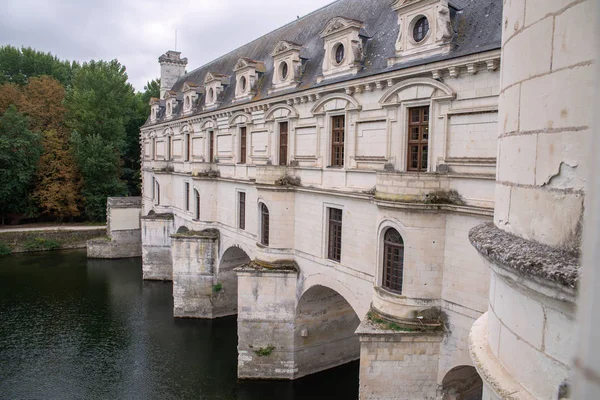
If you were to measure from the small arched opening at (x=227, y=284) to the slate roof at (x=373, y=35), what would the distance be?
708 centimetres

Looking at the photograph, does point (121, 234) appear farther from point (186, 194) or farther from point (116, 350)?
point (116, 350)

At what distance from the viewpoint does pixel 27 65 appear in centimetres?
5278

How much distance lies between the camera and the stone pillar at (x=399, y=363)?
10.2 metres

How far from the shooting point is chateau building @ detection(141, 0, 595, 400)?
2.77m

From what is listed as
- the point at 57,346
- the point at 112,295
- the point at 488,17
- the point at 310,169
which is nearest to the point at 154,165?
the point at 112,295

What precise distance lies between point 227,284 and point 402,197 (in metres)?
13.9

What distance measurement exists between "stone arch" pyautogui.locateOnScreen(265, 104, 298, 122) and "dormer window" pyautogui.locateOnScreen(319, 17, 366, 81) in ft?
5.05

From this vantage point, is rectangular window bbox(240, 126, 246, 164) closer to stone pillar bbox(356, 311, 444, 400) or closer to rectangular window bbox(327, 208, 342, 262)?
rectangular window bbox(327, 208, 342, 262)

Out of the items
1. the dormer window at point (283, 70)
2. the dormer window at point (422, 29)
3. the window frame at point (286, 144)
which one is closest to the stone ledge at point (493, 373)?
the dormer window at point (422, 29)

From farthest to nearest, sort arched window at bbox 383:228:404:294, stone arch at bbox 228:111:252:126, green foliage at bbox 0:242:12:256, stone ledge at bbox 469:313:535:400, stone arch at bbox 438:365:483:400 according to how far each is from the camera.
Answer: green foliage at bbox 0:242:12:256 < stone arch at bbox 228:111:252:126 < arched window at bbox 383:228:404:294 < stone arch at bbox 438:365:483:400 < stone ledge at bbox 469:313:535:400

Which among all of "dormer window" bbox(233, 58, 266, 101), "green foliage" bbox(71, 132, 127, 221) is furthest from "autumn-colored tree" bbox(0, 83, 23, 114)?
"dormer window" bbox(233, 58, 266, 101)

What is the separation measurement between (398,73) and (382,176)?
8.30 ft

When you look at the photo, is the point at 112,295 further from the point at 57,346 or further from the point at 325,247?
the point at 325,247

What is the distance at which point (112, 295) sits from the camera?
25562mm
